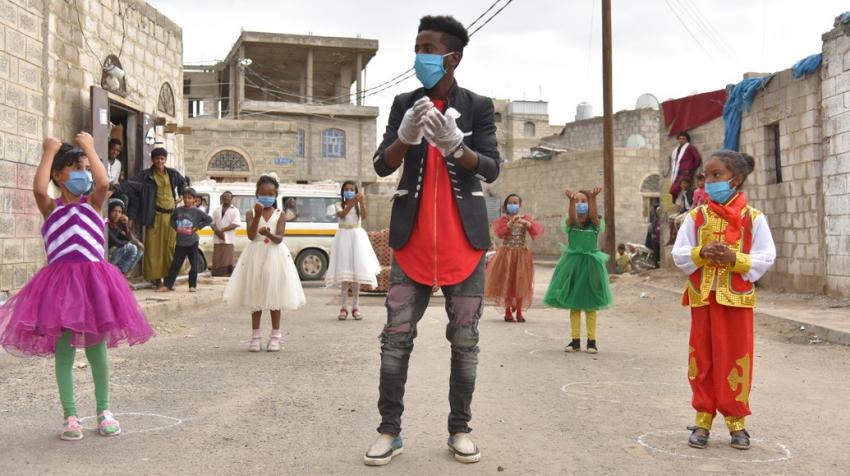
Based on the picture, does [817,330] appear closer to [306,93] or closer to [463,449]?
[463,449]

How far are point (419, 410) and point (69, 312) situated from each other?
6.70 ft

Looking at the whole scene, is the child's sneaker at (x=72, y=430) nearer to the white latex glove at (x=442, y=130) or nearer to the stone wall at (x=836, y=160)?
the white latex glove at (x=442, y=130)

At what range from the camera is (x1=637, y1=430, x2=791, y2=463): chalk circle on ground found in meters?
3.93

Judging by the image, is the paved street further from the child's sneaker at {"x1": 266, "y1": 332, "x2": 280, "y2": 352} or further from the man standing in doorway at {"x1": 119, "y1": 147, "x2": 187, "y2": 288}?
the man standing in doorway at {"x1": 119, "y1": 147, "x2": 187, "y2": 288}

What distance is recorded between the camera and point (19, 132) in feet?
27.9

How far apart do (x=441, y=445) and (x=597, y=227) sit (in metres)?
4.64

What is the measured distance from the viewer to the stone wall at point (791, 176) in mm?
12078

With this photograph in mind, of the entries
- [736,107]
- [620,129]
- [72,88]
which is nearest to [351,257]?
[72,88]

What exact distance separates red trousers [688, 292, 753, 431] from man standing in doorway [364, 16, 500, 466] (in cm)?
131

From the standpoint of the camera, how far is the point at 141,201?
1195 centimetres

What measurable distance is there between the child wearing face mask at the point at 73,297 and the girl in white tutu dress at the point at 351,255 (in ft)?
20.1

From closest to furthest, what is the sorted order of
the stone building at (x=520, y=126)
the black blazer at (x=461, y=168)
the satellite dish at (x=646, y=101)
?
→ the black blazer at (x=461, y=168) < the satellite dish at (x=646, y=101) < the stone building at (x=520, y=126)

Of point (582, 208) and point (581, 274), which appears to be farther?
point (582, 208)

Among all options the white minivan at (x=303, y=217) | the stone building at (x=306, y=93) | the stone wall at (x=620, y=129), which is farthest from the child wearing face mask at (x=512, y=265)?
the stone building at (x=306, y=93)
